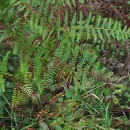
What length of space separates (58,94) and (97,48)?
588 millimetres

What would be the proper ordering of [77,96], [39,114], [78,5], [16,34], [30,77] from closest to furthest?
[16,34]
[30,77]
[39,114]
[77,96]
[78,5]

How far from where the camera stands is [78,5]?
2.69 m

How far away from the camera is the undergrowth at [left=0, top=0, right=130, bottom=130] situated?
5.60 ft

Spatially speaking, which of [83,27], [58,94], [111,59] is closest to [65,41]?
[83,27]

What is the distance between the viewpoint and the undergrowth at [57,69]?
67.2 inches

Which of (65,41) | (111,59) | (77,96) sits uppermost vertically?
(65,41)

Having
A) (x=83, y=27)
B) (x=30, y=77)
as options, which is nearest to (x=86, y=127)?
(x=30, y=77)

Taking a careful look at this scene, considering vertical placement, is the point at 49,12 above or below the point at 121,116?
above

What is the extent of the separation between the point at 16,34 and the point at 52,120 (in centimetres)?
90

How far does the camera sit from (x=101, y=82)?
8.39ft

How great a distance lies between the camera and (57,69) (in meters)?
1.88

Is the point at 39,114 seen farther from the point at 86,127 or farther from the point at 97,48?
the point at 97,48

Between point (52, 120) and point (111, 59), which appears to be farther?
point (111, 59)

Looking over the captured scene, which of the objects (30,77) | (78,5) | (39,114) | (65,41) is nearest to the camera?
(65,41)
